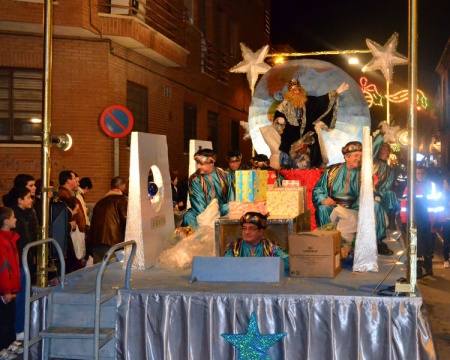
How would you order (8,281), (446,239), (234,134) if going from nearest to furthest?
(8,281)
(446,239)
(234,134)

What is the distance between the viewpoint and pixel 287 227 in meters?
7.82

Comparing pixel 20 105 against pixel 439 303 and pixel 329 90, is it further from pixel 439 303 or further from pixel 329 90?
pixel 439 303

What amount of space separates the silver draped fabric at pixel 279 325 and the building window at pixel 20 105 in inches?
357

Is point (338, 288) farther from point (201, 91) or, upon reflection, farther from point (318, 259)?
point (201, 91)

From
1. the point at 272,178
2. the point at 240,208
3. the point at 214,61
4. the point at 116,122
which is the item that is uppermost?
the point at 214,61

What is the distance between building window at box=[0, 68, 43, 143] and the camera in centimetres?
1425

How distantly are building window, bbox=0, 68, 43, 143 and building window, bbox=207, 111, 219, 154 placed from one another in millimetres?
10165

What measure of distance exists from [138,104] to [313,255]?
11.2m

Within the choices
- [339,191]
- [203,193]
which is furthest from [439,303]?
[203,193]

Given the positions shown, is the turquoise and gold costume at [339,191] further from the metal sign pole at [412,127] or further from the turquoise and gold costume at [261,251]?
the metal sign pole at [412,127]

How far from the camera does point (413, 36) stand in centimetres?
583

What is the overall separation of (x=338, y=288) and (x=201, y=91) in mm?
16738

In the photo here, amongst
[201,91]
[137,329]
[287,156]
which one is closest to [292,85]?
[287,156]

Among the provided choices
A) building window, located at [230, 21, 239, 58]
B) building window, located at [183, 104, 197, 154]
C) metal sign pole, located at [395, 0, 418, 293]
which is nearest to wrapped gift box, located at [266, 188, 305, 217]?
metal sign pole, located at [395, 0, 418, 293]
